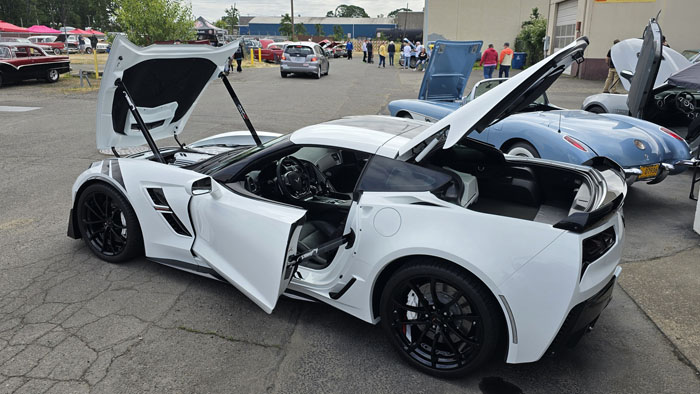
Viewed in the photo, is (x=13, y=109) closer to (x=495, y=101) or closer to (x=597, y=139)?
(x=597, y=139)

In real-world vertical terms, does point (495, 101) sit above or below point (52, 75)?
above

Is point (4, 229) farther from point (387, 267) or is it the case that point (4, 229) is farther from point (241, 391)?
point (387, 267)

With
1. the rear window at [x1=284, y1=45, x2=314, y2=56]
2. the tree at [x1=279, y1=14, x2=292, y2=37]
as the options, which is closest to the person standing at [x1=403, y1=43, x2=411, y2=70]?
the rear window at [x1=284, y1=45, x2=314, y2=56]

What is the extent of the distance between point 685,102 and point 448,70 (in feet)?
12.7

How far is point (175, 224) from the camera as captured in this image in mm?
3682

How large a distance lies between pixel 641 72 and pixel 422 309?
6.27 metres

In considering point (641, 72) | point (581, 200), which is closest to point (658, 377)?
Answer: point (581, 200)

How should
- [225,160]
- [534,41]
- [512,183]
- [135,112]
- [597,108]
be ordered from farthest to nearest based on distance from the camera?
[534,41], [597,108], [135,112], [225,160], [512,183]

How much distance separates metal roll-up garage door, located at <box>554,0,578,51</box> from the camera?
23391 millimetres

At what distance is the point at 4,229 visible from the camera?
493 centimetres

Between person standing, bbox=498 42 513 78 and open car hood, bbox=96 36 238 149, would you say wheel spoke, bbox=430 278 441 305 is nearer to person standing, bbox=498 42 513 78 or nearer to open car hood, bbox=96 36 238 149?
open car hood, bbox=96 36 238 149

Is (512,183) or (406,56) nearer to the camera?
(512,183)

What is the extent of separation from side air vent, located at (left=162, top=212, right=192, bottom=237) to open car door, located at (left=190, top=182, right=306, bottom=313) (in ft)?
0.44

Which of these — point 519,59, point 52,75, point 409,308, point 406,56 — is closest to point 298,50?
point 52,75
